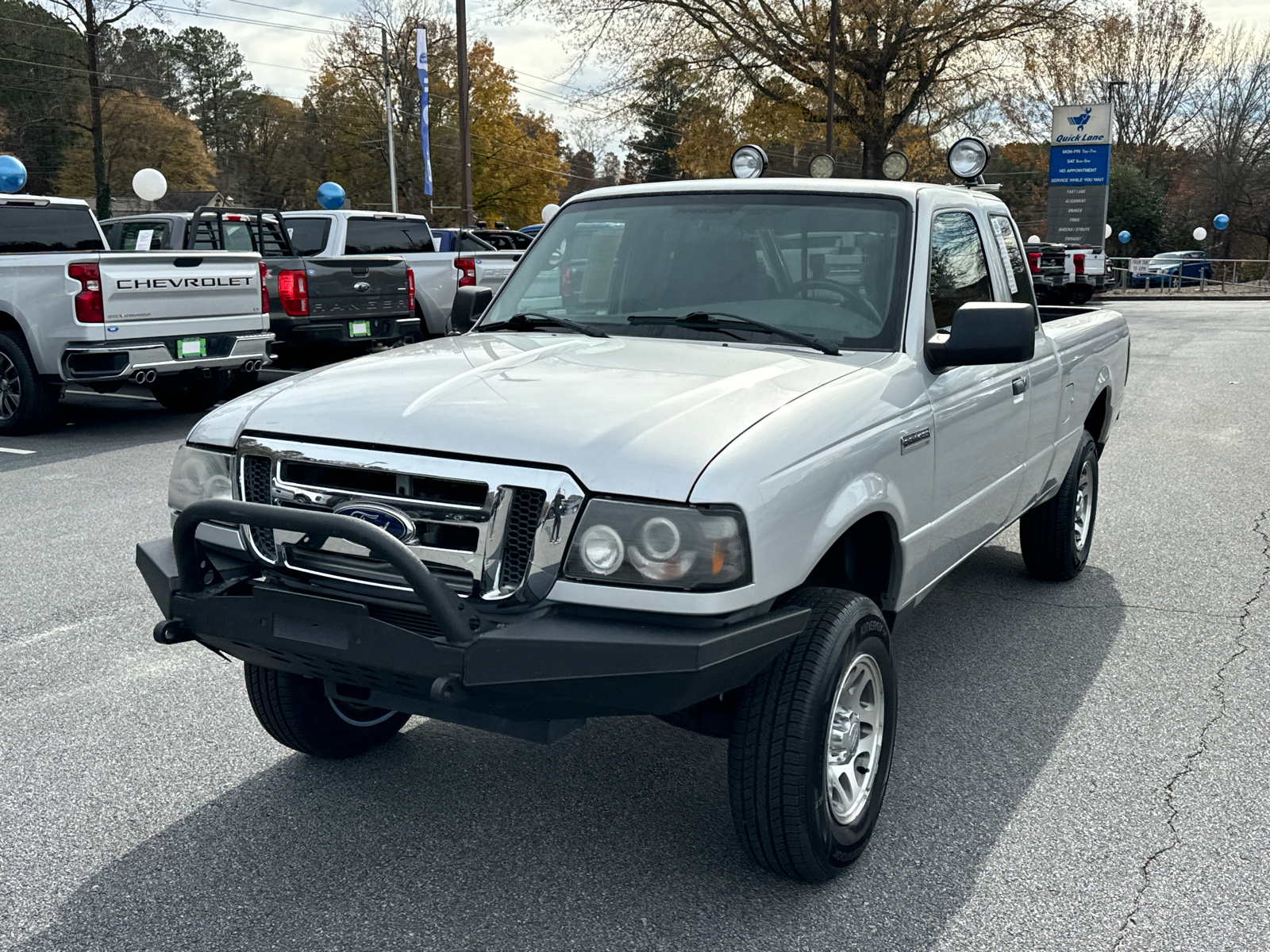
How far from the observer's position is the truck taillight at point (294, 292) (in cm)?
1247

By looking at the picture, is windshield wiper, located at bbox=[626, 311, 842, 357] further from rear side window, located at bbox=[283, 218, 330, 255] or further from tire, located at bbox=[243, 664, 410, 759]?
rear side window, located at bbox=[283, 218, 330, 255]

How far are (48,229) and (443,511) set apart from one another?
32.2 feet

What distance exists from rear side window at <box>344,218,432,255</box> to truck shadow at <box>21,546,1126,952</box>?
11.5 metres

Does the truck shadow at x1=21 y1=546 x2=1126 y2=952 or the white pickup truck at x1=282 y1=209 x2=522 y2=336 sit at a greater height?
the white pickup truck at x1=282 y1=209 x2=522 y2=336

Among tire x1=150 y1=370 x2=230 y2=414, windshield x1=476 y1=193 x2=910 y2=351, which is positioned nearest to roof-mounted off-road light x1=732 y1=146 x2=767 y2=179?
windshield x1=476 y1=193 x2=910 y2=351

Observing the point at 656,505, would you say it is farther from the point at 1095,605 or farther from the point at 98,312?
the point at 98,312

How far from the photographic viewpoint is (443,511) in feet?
9.13

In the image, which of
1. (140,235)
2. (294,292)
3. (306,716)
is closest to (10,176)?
(140,235)

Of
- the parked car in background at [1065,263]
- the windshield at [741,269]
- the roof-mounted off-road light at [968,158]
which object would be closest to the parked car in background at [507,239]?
the parked car in background at [1065,263]

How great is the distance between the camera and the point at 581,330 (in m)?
4.00

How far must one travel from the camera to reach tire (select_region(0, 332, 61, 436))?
10.3m

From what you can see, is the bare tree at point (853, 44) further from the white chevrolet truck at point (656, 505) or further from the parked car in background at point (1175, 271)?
the white chevrolet truck at point (656, 505)

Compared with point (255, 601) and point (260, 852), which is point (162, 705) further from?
point (255, 601)

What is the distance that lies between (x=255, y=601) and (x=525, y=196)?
192ft
